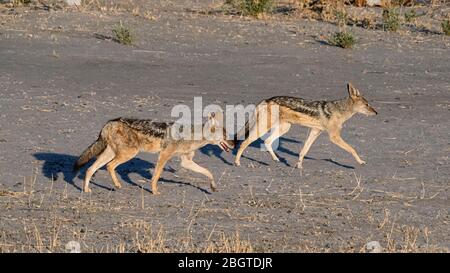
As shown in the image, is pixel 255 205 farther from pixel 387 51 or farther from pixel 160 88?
pixel 387 51

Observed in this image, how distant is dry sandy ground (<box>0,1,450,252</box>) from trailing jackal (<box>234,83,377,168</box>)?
0.82 feet

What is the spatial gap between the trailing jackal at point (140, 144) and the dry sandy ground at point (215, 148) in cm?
26

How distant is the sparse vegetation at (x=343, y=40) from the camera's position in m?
22.0

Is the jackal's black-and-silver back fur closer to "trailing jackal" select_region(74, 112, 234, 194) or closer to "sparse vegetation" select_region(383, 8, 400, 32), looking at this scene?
"trailing jackal" select_region(74, 112, 234, 194)

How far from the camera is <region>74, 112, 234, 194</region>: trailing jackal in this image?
1113cm

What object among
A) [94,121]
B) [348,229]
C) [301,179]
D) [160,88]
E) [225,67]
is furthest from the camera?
[225,67]

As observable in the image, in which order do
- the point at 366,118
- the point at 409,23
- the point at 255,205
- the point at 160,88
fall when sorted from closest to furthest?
the point at 255,205 < the point at 366,118 < the point at 160,88 < the point at 409,23

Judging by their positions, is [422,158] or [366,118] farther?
[366,118]

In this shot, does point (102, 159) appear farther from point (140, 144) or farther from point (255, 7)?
point (255, 7)

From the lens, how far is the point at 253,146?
14016 millimetres

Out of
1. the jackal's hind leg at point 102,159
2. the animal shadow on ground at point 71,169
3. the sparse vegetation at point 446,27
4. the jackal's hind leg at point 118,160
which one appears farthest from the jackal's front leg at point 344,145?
the sparse vegetation at point 446,27

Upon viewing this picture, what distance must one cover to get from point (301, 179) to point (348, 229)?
2507 mm

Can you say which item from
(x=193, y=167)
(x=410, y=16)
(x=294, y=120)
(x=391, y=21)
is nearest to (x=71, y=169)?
(x=193, y=167)
